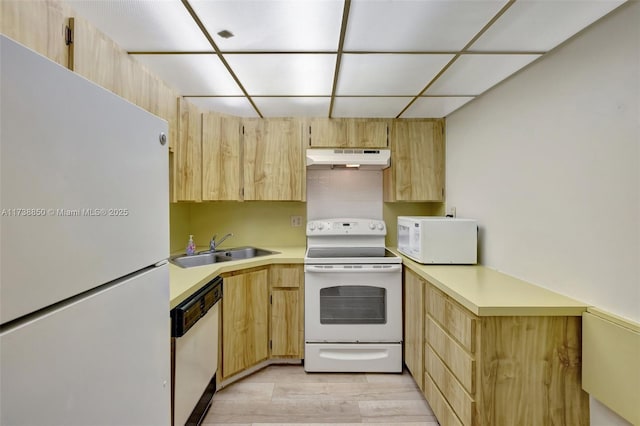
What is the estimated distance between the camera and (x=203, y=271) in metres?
1.87

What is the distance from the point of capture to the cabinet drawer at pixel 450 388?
1332 millimetres

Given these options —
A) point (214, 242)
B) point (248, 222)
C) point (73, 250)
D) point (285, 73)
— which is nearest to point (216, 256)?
point (214, 242)

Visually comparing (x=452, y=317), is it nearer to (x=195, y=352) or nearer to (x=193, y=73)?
(x=195, y=352)

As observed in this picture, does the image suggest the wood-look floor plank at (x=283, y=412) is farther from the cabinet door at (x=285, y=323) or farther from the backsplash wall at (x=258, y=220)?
the backsplash wall at (x=258, y=220)

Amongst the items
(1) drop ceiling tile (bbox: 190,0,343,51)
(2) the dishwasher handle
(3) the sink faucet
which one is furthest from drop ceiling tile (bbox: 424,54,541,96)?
(3) the sink faucet

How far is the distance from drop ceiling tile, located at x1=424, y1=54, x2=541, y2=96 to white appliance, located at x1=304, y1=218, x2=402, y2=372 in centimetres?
129

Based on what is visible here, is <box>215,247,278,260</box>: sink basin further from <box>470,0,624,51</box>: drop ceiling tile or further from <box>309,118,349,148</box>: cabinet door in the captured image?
<box>470,0,624,51</box>: drop ceiling tile

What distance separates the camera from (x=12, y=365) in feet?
1.49

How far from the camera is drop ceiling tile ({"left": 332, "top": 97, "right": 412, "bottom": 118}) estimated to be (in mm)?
2176

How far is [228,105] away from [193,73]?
58cm

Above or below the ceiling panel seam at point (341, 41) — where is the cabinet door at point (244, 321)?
below

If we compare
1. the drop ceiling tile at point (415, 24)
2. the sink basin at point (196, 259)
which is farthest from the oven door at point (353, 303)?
the drop ceiling tile at point (415, 24)

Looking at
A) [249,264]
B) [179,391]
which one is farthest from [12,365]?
[249,264]

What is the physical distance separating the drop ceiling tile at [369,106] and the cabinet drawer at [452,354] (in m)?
1.55
